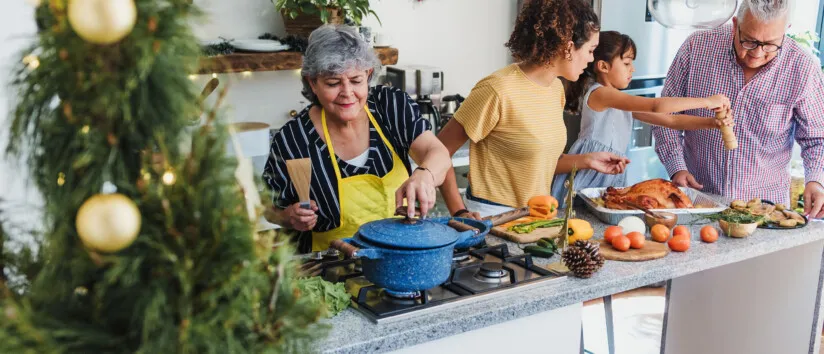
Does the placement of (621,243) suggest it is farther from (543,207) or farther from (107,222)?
(107,222)

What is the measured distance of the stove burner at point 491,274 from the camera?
66.4 inches

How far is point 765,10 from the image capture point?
2.46m

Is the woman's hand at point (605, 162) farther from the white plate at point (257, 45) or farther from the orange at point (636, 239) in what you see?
the white plate at point (257, 45)

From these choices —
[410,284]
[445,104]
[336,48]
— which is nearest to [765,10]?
[336,48]

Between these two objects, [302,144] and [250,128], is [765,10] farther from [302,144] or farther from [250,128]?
[250,128]

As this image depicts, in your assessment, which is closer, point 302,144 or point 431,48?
point 302,144

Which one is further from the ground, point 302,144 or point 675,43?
point 675,43

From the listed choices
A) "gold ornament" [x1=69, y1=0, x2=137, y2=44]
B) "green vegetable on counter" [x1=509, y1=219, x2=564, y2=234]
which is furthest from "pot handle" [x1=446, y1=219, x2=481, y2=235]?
"gold ornament" [x1=69, y1=0, x2=137, y2=44]

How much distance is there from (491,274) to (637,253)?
1.64 ft

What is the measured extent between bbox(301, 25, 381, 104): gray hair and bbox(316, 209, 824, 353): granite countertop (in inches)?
25.2

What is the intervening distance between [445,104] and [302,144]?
2258mm

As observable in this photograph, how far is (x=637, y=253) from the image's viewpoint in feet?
6.43

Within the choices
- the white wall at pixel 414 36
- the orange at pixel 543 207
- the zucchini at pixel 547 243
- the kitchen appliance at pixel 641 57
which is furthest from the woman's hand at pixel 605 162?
the white wall at pixel 414 36

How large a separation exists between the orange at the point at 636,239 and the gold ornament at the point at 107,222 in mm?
1669
